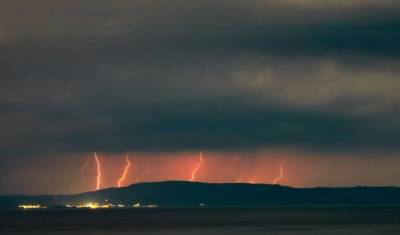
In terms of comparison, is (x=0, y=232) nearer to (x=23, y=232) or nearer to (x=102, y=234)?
(x=23, y=232)

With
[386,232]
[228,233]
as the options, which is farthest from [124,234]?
[386,232]

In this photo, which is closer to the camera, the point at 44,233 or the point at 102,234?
the point at 102,234

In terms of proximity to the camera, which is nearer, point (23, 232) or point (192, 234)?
point (192, 234)

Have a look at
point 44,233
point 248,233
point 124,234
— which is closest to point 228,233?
point 248,233

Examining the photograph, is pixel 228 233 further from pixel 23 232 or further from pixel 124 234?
pixel 23 232

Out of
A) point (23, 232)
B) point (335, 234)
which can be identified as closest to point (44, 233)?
point (23, 232)

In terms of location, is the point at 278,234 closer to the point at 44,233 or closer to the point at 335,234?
the point at 335,234

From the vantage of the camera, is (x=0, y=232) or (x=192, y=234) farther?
(x=0, y=232)
